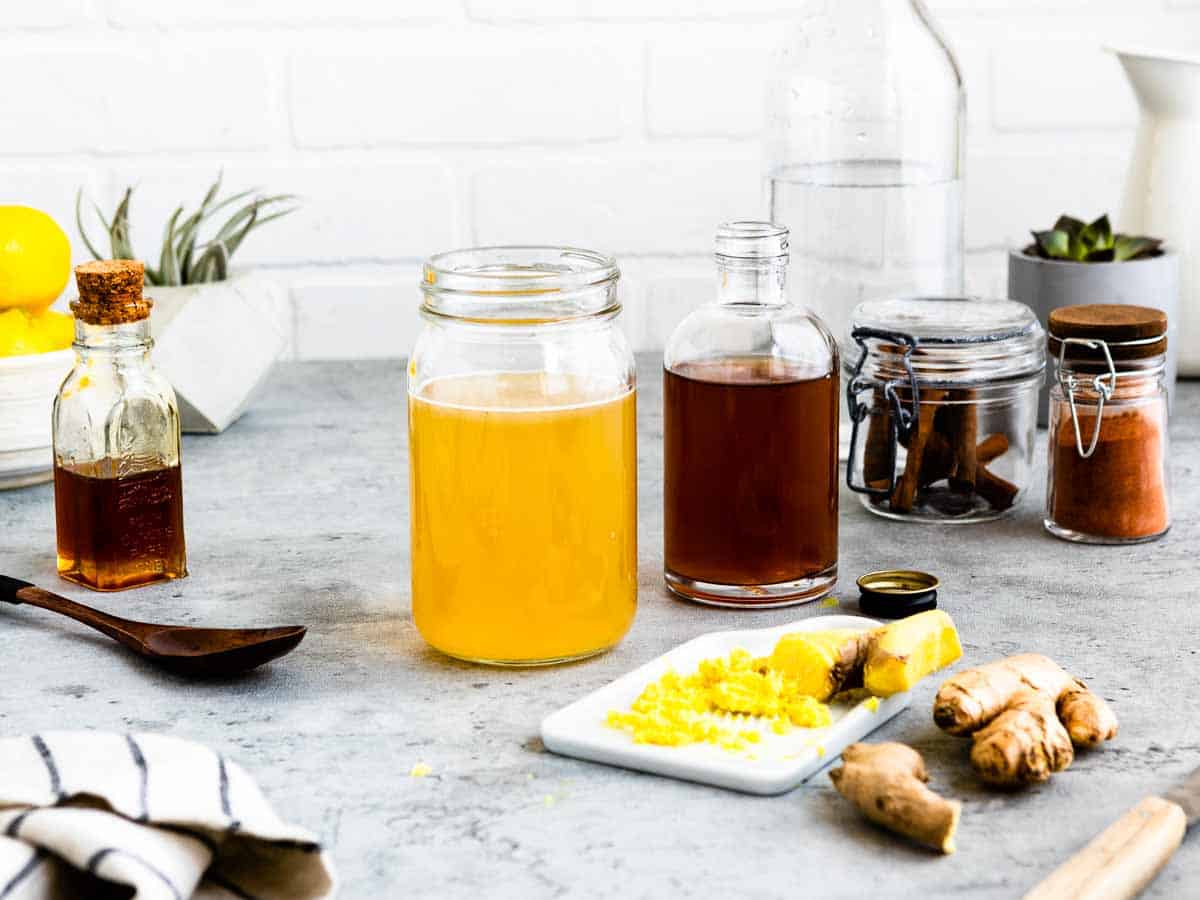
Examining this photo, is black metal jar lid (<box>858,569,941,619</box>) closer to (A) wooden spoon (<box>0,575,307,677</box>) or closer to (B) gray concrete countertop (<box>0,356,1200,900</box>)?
(B) gray concrete countertop (<box>0,356,1200,900</box>)

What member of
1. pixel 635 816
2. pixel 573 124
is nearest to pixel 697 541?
pixel 635 816

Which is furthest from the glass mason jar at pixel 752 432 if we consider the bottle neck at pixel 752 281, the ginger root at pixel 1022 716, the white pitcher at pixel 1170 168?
the white pitcher at pixel 1170 168

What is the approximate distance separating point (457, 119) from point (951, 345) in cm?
84

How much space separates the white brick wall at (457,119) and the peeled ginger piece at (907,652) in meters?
1.06

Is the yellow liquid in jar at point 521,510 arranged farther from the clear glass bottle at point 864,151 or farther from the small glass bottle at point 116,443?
the clear glass bottle at point 864,151

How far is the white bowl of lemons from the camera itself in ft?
4.44

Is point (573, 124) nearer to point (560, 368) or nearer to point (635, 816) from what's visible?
point (560, 368)

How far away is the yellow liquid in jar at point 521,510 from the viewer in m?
0.96

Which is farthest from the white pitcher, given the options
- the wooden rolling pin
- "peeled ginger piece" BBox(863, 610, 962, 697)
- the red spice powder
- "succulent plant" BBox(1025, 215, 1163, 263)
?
the wooden rolling pin

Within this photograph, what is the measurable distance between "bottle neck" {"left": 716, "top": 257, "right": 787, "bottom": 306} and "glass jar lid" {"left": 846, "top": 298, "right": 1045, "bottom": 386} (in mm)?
209

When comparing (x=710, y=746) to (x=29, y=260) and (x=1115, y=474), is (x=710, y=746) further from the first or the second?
(x=29, y=260)

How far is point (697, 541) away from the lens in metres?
1.10

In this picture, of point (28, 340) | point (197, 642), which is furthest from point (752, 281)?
point (28, 340)

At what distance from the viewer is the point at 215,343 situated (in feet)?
5.11
